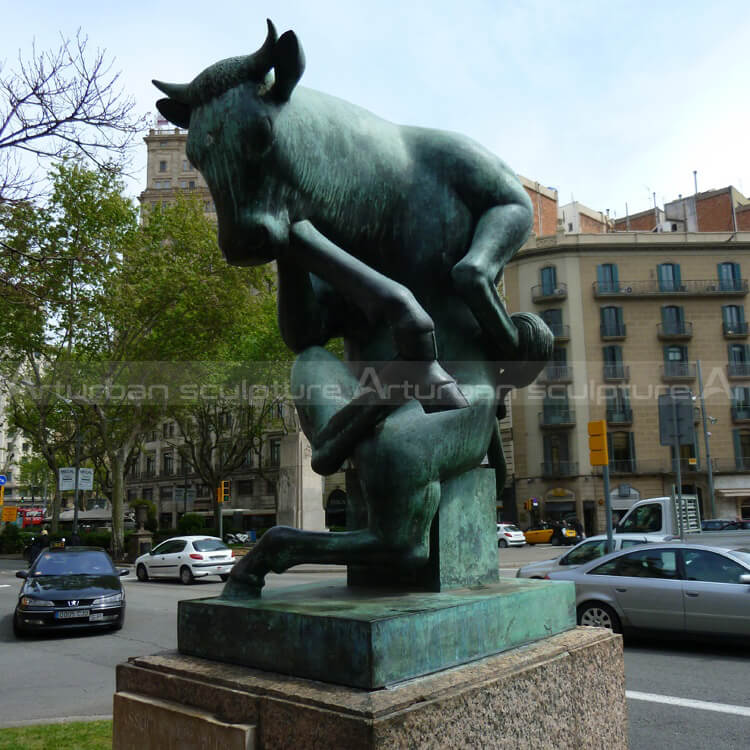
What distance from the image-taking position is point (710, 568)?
9570 mm

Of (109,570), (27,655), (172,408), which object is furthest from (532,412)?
(27,655)

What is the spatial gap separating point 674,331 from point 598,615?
130 feet

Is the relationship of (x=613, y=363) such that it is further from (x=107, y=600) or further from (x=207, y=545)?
(x=107, y=600)

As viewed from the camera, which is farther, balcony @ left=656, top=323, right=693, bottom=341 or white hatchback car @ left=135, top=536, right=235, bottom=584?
balcony @ left=656, top=323, right=693, bottom=341

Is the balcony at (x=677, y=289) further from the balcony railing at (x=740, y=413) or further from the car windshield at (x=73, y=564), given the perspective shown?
the car windshield at (x=73, y=564)

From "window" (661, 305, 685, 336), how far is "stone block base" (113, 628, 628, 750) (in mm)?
47116

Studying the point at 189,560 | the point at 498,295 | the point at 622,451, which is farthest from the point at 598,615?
the point at 622,451

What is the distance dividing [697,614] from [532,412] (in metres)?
36.6

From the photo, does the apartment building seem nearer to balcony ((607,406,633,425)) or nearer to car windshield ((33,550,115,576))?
balcony ((607,406,633,425))

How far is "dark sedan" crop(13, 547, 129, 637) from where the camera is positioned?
11992mm

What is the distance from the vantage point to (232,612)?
2.19 m

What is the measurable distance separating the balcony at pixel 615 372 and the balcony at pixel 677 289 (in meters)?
4.41

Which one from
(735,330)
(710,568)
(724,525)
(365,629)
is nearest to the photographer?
(365,629)

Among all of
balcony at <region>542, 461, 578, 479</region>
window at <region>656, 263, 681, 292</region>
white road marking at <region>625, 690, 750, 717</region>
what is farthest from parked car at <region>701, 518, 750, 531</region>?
window at <region>656, 263, 681, 292</region>
